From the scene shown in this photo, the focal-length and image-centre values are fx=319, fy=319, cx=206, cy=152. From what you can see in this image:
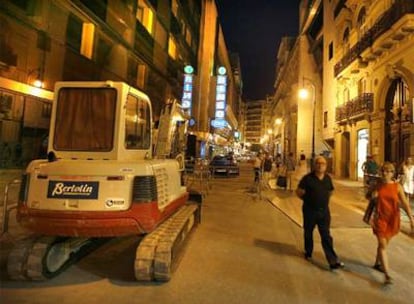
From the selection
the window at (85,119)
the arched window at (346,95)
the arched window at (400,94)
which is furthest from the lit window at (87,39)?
the arched window at (346,95)

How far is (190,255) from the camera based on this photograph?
605 cm

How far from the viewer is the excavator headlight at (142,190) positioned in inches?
187

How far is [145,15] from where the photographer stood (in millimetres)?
22531

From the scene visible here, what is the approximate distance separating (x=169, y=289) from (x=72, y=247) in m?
2.10

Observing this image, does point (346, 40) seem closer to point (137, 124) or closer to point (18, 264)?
point (137, 124)

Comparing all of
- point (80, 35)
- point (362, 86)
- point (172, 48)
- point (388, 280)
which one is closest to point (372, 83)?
point (362, 86)

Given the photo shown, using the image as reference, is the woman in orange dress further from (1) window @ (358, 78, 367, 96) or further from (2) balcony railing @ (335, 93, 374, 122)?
(1) window @ (358, 78, 367, 96)

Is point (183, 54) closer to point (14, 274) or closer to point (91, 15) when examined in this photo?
point (91, 15)

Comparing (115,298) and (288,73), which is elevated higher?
(288,73)

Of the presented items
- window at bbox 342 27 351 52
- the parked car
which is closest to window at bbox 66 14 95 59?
the parked car

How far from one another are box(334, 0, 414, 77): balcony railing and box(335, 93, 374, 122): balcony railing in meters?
2.83

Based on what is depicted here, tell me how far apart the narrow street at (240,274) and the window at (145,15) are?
58.2ft

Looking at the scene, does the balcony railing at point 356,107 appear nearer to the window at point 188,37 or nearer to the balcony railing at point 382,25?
the balcony railing at point 382,25

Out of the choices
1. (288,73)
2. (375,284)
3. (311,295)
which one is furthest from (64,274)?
(288,73)
